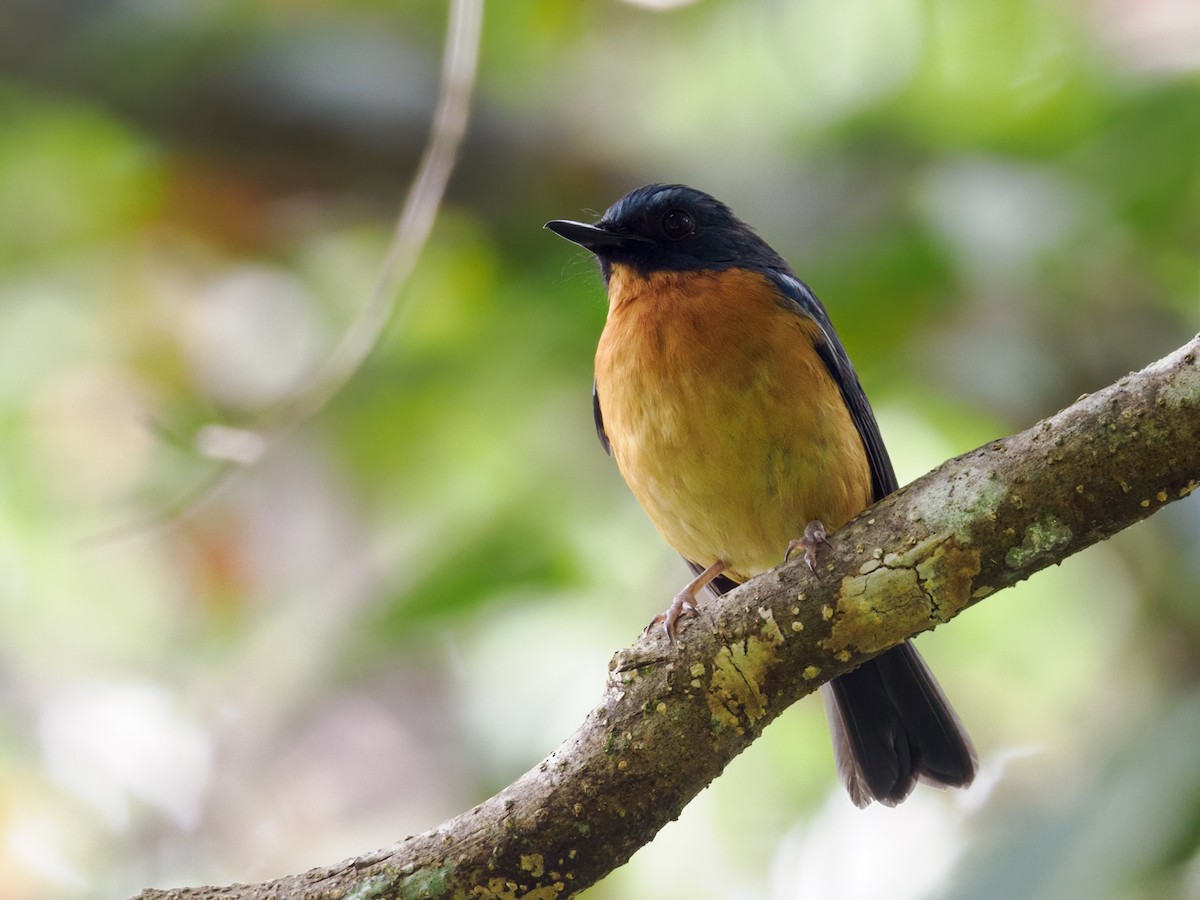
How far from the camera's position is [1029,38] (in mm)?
5637

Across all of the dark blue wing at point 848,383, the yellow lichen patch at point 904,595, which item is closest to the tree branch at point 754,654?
the yellow lichen patch at point 904,595

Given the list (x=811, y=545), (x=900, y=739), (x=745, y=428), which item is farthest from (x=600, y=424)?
(x=811, y=545)

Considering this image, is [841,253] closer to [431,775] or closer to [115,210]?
[431,775]

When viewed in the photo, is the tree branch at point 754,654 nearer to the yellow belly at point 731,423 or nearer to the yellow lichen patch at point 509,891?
the yellow lichen patch at point 509,891

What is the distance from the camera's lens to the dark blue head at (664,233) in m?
4.20

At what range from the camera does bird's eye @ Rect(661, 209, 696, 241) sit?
425 centimetres

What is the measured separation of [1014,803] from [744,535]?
1.97 metres

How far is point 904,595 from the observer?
2.54 metres

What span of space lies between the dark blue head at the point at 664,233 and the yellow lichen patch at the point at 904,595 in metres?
1.81

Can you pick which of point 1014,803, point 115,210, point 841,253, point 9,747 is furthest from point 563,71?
point 9,747

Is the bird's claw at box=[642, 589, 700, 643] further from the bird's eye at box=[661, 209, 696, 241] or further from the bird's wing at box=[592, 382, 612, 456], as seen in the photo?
the bird's eye at box=[661, 209, 696, 241]

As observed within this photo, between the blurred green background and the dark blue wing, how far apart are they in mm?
842

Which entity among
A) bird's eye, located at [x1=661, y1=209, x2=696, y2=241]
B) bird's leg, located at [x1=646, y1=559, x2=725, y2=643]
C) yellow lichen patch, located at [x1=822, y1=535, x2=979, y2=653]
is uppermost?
bird's eye, located at [x1=661, y1=209, x2=696, y2=241]

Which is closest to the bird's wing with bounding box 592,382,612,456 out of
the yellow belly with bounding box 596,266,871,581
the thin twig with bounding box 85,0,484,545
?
the yellow belly with bounding box 596,266,871,581
